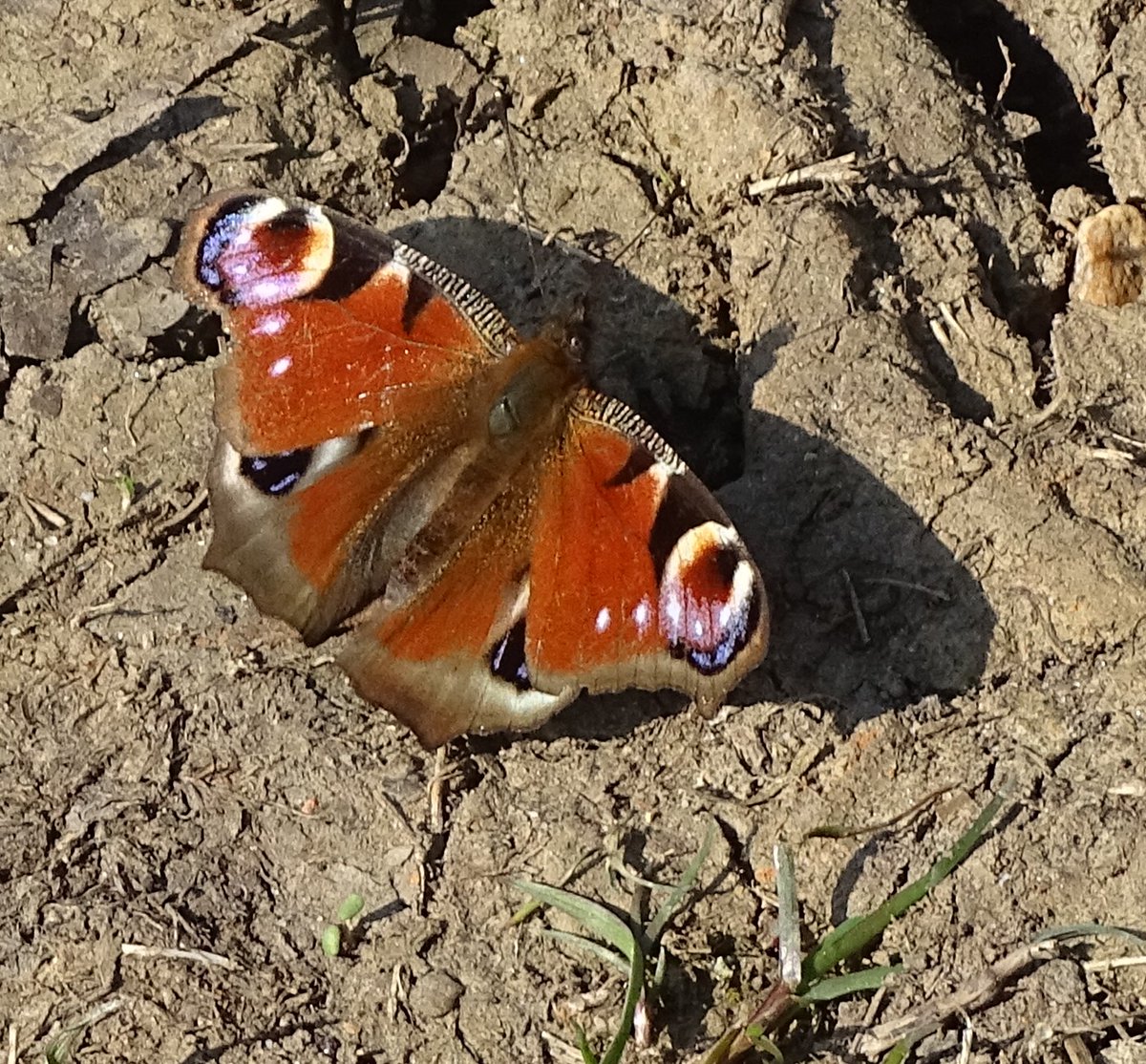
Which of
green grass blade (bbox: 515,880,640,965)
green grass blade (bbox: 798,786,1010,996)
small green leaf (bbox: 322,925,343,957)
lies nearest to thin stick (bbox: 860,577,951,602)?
green grass blade (bbox: 798,786,1010,996)

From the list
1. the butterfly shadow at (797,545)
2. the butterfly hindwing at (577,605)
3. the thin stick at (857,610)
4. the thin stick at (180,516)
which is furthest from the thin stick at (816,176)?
the thin stick at (180,516)

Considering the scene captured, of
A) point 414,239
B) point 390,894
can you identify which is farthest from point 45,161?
point 390,894

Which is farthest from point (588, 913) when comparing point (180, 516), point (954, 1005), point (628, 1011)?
point (180, 516)

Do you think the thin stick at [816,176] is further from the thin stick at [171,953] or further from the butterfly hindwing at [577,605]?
the thin stick at [171,953]

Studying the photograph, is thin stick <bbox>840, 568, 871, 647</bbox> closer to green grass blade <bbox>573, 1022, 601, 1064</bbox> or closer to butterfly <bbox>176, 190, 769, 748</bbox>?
butterfly <bbox>176, 190, 769, 748</bbox>

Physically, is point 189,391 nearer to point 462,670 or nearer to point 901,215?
point 462,670

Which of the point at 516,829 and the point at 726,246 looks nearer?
the point at 516,829
